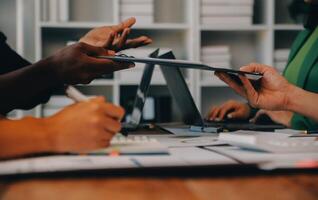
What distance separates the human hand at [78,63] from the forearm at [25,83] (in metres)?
0.02

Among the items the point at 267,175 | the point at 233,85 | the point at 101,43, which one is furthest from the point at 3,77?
the point at 267,175

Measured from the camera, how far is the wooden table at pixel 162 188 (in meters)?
0.49

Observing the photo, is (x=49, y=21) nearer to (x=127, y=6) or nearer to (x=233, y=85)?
(x=127, y=6)

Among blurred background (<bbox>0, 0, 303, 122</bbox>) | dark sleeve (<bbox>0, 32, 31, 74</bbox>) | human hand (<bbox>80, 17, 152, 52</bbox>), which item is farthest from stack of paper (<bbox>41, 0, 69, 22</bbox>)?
human hand (<bbox>80, 17, 152, 52</bbox>)

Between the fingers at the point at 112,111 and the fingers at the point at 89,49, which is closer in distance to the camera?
the fingers at the point at 112,111

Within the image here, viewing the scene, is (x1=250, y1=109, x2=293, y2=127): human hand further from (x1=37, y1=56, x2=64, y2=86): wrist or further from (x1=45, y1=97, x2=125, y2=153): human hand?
(x1=45, y1=97, x2=125, y2=153): human hand

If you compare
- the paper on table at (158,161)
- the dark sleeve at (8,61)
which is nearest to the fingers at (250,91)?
the paper on table at (158,161)

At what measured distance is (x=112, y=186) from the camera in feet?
1.69

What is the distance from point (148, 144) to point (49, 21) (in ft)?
7.13

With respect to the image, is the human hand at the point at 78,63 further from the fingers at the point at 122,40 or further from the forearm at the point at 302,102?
the forearm at the point at 302,102

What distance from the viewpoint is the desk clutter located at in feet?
1.84

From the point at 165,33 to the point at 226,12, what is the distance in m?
0.47

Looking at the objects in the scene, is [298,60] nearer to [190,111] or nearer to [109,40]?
[190,111]

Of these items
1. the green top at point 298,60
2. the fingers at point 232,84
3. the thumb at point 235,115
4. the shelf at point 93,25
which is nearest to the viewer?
the fingers at point 232,84
